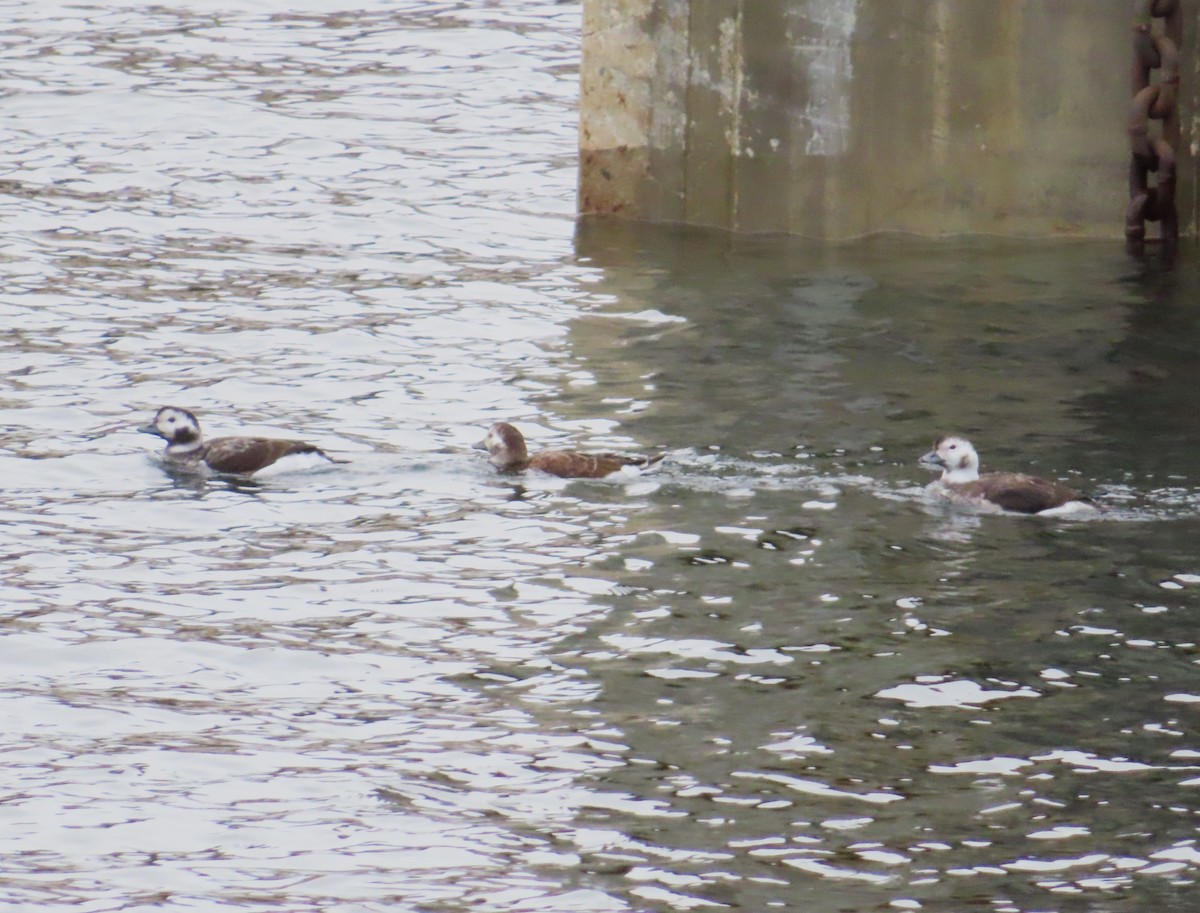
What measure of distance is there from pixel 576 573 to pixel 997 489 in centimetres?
217

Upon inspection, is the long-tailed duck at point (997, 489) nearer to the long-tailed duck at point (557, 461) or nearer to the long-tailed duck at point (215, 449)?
the long-tailed duck at point (557, 461)

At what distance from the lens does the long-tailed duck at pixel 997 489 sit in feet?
34.0

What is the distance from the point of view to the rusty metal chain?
14930 mm

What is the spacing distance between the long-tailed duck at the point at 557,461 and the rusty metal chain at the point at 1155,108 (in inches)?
227

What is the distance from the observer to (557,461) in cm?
1112

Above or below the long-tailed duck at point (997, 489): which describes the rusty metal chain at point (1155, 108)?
above

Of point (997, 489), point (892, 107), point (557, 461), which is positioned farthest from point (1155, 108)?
point (557, 461)

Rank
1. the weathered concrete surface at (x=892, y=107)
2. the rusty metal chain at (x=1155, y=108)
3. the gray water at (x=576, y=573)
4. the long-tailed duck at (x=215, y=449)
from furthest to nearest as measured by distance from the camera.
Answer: the weathered concrete surface at (x=892, y=107) → the rusty metal chain at (x=1155, y=108) → the long-tailed duck at (x=215, y=449) → the gray water at (x=576, y=573)

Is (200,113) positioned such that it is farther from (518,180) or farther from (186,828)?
(186,828)

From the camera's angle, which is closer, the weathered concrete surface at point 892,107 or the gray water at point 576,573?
the gray water at point 576,573

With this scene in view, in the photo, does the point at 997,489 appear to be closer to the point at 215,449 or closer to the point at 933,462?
the point at 933,462

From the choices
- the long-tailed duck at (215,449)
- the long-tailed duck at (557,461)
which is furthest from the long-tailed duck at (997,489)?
the long-tailed duck at (215,449)

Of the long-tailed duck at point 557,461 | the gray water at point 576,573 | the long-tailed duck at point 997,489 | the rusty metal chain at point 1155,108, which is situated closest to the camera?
the gray water at point 576,573

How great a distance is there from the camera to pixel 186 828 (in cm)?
715
